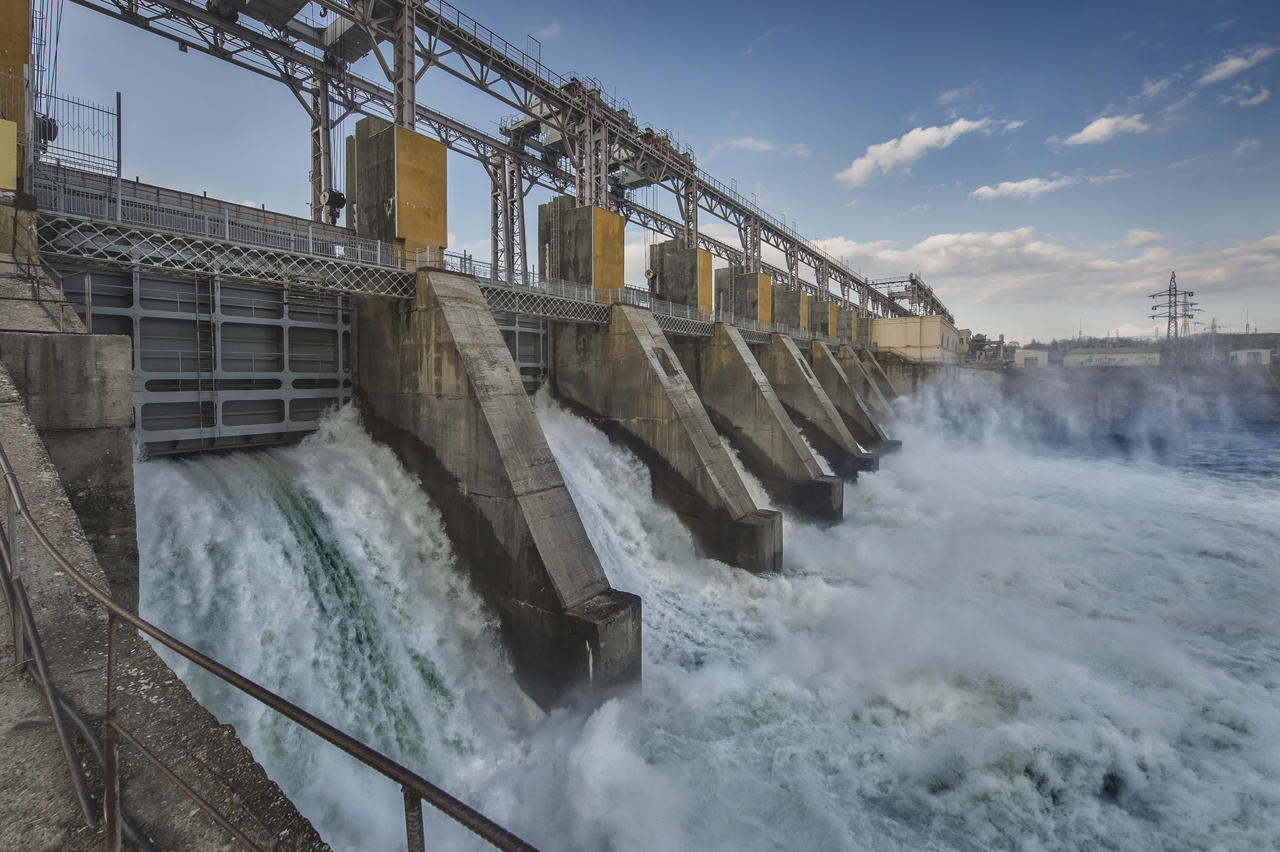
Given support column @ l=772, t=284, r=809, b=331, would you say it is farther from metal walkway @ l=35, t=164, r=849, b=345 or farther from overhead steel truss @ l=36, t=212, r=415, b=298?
overhead steel truss @ l=36, t=212, r=415, b=298

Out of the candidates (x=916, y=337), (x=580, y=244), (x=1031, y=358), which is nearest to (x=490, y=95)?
(x=580, y=244)

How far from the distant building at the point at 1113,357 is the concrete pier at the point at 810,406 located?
197 ft

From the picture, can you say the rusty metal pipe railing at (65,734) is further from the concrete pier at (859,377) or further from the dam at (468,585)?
the concrete pier at (859,377)

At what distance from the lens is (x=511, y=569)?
347 inches

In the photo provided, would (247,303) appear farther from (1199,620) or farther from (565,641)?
(1199,620)

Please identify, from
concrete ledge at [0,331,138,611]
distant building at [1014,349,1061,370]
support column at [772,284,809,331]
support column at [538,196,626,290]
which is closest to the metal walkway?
support column at [538,196,626,290]

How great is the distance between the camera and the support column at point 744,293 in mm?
27516

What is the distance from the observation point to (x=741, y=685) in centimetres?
845

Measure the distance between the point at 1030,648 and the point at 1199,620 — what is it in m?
4.06

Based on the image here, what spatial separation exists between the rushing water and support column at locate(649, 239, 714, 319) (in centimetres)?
1207

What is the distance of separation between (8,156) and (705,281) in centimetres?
1929

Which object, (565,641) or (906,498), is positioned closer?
(565,641)

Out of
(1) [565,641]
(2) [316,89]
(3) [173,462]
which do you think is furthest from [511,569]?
(2) [316,89]

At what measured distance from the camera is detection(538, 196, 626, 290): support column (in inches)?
674
